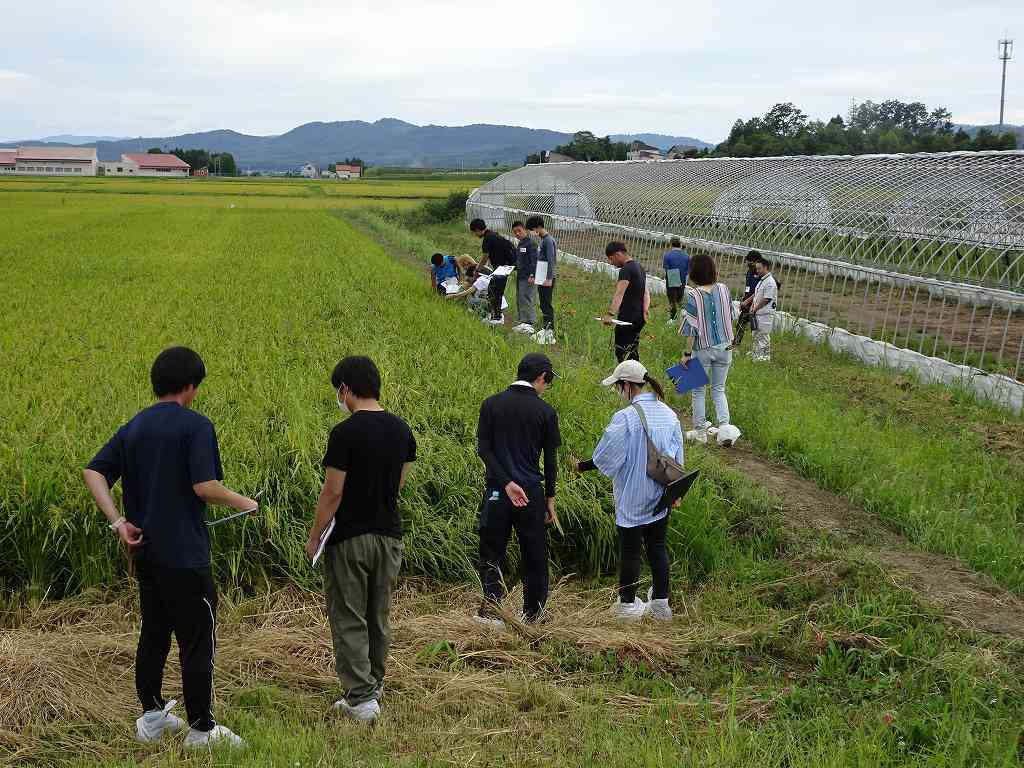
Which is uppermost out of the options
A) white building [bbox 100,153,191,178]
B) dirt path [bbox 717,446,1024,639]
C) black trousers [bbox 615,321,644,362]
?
white building [bbox 100,153,191,178]

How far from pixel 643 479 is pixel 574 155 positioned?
55958mm

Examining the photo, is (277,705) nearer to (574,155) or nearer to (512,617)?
(512,617)

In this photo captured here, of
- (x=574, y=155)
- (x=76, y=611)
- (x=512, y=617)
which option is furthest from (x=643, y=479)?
(x=574, y=155)

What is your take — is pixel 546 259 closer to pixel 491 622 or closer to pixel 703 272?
pixel 703 272

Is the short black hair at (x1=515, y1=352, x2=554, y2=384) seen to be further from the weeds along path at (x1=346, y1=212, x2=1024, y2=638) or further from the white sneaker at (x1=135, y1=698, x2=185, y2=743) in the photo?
the white sneaker at (x1=135, y1=698, x2=185, y2=743)

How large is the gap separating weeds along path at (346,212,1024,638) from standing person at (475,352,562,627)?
6.15 feet

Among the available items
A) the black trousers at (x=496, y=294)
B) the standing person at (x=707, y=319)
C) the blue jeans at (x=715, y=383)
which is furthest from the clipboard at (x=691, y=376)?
the black trousers at (x=496, y=294)

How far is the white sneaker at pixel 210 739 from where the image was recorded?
379 centimetres

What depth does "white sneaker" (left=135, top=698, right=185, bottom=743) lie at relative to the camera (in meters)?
3.88

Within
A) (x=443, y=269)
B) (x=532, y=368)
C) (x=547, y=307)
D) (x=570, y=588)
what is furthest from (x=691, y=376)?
(x=443, y=269)

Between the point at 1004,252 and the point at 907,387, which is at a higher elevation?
the point at 1004,252

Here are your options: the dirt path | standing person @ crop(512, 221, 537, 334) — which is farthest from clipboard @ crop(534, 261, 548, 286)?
the dirt path

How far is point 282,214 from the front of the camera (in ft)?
137

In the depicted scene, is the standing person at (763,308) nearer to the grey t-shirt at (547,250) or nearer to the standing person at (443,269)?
the grey t-shirt at (547,250)
